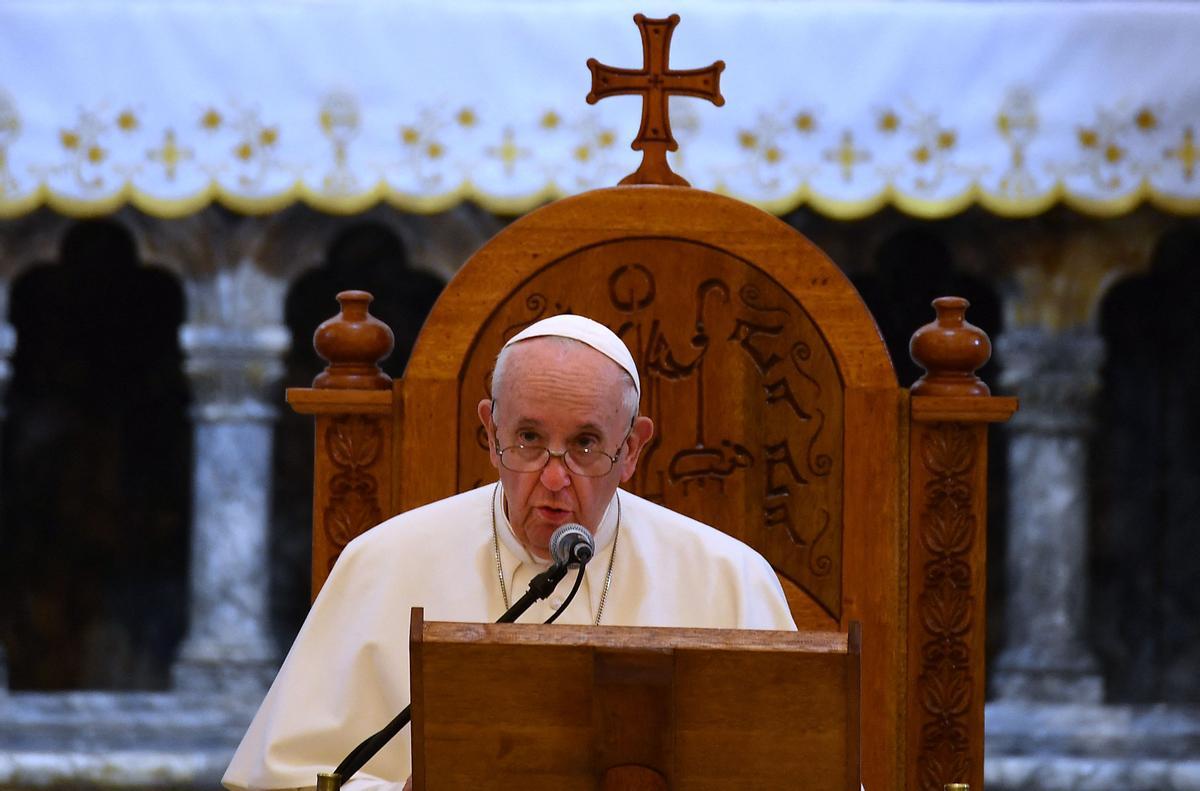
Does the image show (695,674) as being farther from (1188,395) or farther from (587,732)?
(1188,395)

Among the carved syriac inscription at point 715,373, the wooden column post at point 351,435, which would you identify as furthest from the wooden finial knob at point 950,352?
the wooden column post at point 351,435

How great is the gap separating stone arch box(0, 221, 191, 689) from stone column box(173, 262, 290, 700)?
2.41ft

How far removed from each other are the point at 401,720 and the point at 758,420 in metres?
1.39

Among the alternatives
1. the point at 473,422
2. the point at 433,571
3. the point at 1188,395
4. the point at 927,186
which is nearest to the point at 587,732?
the point at 433,571

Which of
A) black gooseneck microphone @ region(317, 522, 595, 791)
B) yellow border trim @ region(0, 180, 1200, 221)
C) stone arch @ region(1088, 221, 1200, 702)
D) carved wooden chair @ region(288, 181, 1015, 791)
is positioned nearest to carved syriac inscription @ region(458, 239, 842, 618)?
carved wooden chair @ region(288, 181, 1015, 791)

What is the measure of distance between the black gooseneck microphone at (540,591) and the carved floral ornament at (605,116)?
8.48 feet

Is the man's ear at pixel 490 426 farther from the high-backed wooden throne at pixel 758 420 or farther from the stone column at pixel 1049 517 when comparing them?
the stone column at pixel 1049 517

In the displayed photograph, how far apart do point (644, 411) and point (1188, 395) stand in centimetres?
275

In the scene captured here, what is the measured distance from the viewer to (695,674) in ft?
8.45

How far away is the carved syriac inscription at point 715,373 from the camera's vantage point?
3.98 m

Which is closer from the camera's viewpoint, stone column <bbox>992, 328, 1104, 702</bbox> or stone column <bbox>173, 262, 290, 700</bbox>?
stone column <bbox>992, 328, 1104, 702</bbox>

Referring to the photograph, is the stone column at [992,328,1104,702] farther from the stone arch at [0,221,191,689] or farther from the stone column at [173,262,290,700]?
the stone arch at [0,221,191,689]

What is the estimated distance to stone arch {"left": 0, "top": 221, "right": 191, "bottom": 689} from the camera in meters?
6.42

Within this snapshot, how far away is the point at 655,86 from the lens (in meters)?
4.04
